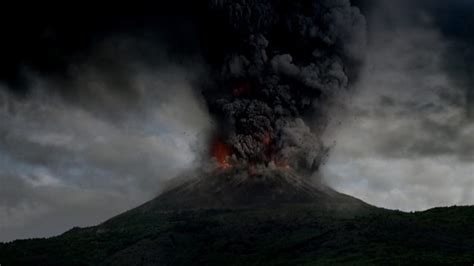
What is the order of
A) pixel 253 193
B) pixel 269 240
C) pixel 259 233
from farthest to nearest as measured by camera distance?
1. pixel 253 193
2. pixel 259 233
3. pixel 269 240

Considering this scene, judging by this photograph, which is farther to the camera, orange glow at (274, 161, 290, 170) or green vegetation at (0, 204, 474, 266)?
orange glow at (274, 161, 290, 170)

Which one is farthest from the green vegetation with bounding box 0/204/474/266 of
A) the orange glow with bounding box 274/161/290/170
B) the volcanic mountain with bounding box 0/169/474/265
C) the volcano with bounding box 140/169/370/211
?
the orange glow with bounding box 274/161/290/170

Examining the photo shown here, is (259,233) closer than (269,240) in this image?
No

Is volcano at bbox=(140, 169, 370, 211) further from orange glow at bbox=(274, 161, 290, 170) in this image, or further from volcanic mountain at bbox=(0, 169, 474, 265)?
orange glow at bbox=(274, 161, 290, 170)

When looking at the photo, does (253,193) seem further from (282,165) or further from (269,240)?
(269,240)

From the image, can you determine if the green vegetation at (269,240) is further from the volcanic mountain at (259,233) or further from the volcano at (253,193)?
the volcano at (253,193)

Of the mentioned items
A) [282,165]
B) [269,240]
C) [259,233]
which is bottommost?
[269,240]

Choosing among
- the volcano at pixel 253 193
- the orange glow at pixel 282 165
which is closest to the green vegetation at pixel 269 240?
the volcano at pixel 253 193

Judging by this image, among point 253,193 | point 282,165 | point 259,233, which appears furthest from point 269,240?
point 282,165

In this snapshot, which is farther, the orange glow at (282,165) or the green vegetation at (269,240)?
the orange glow at (282,165)
